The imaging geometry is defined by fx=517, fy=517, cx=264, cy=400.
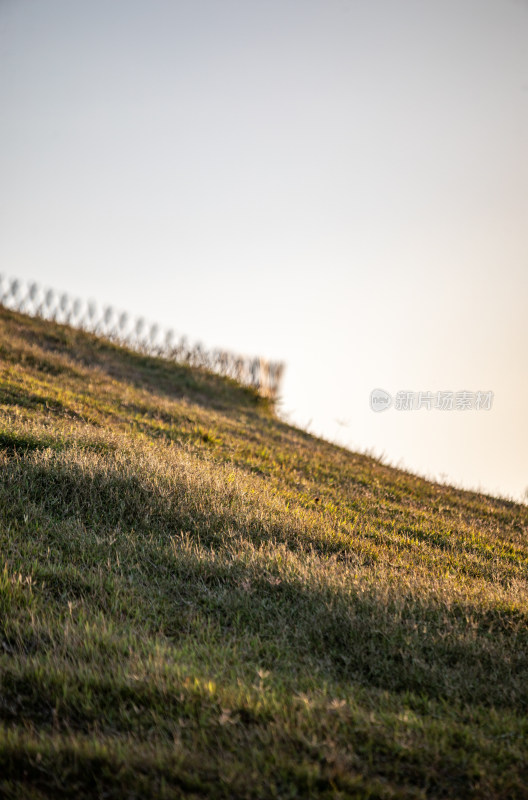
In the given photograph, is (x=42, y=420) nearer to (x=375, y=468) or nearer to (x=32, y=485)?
(x=32, y=485)

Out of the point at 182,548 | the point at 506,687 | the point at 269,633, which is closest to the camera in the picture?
the point at 506,687

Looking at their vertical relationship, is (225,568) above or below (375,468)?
below

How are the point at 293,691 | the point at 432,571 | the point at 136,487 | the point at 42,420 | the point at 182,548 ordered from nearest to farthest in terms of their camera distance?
the point at 293,691 → the point at 182,548 → the point at 432,571 → the point at 136,487 → the point at 42,420

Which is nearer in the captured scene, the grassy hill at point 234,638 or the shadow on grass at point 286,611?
the grassy hill at point 234,638

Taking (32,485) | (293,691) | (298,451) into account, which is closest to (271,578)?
(293,691)

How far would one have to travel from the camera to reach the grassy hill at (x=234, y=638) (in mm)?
2404

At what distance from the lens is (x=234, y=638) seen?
355 cm

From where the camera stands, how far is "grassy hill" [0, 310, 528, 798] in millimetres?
2404

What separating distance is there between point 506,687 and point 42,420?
737 cm

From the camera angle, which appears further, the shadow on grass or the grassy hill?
the shadow on grass

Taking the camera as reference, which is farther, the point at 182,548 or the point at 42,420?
the point at 42,420

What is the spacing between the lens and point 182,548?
4785mm

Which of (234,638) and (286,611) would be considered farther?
(286,611)

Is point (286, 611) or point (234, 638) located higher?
point (286, 611)
